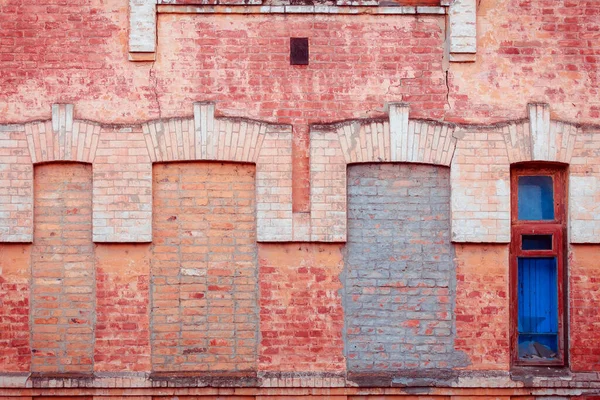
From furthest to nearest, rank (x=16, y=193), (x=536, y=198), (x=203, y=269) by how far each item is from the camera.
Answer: (x=536, y=198) → (x=203, y=269) → (x=16, y=193)

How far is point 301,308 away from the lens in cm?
950

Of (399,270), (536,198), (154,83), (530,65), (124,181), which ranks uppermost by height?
(530,65)

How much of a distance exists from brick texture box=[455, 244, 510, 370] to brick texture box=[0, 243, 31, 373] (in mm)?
4423

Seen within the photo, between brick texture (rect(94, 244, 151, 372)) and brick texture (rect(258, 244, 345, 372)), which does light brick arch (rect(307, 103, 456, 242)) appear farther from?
brick texture (rect(94, 244, 151, 372))

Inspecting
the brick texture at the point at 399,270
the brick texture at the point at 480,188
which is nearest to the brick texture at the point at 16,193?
the brick texture at the point at 399,270

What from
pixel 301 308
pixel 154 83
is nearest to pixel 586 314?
pixel 301 308

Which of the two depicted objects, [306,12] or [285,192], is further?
[306,12]

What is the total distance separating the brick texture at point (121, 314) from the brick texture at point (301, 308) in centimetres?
121

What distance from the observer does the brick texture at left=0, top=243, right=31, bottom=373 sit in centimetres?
947

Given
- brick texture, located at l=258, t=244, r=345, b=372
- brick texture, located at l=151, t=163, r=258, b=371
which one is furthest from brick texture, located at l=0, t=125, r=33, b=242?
brick texture, located at l=258, t=244, r=345, b=372

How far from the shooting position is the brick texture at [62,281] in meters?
9.51

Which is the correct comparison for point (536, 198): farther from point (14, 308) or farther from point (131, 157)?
point (14, 308)

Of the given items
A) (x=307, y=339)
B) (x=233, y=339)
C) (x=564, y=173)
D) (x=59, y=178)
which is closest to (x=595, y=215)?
(x=564, y=173)

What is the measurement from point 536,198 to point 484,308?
1301 mm
